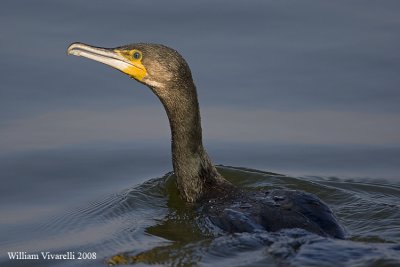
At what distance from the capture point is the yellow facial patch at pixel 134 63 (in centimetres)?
1035

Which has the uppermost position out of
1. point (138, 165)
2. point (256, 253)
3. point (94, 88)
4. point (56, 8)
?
point (56, 8)

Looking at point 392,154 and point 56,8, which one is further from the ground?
point 56,8

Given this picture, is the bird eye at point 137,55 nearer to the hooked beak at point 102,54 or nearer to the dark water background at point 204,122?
the hooked beak at point 102,54

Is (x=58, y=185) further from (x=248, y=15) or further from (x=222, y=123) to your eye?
(x=248, y=15)

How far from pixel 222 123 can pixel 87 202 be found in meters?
2.25

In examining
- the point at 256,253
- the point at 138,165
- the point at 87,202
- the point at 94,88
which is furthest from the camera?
the point at 94,88

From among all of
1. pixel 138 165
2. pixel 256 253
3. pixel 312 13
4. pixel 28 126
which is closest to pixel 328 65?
pixel 312 13

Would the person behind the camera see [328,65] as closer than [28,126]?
No

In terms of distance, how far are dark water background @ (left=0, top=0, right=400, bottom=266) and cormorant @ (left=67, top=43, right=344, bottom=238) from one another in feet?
0.86

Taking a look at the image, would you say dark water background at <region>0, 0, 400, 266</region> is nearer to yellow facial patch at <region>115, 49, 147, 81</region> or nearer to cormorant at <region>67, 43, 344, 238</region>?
cormorant at <region>67, 43, 344, 238</region>

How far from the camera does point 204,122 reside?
40.4ft

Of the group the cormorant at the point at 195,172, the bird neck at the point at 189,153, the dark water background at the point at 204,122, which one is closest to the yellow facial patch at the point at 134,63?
the cormorant at the point at 195,172

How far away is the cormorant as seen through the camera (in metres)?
9.41

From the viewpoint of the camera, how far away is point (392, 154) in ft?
38.6
